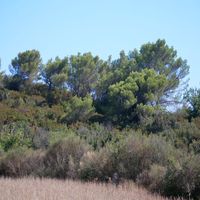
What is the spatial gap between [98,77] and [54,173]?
2811 cm

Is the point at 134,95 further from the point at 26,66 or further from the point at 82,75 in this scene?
the point at 26,66

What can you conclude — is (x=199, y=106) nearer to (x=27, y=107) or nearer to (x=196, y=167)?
(x=27, y=107)

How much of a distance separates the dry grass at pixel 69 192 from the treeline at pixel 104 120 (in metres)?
1.27

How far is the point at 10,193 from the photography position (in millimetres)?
12484

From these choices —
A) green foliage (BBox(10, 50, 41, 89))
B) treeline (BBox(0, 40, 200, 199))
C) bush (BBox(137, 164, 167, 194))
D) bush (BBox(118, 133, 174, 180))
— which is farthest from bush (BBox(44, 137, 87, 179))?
green foliage (BBox(10, 50, 41, 89))

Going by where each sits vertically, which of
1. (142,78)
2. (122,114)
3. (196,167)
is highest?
(142,78)

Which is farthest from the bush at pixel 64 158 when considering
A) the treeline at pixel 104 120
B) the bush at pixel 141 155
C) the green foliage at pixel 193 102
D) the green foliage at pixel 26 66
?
the green foliage at pixel 26 66

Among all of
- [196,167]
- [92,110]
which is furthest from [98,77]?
[196,167]

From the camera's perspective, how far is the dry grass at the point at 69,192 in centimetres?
1159

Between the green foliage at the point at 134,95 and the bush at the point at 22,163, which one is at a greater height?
the green foliage at the point at 134,95

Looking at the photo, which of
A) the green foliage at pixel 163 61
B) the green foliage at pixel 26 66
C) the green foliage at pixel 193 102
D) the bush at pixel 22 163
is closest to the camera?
the bush at pixel 22 163

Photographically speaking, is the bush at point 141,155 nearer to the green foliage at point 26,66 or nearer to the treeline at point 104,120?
the treeline at point 104,120

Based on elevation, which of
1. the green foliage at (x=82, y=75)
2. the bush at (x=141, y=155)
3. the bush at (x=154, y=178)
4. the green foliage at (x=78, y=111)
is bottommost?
the bush at (x=154, y=178)

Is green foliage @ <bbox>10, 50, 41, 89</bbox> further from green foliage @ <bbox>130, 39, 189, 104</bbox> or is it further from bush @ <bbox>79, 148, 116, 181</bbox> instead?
bush @ <bbox>79, 148, 116, 181</bbox>
